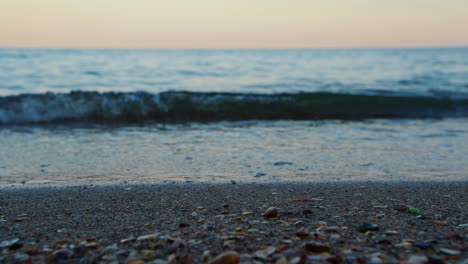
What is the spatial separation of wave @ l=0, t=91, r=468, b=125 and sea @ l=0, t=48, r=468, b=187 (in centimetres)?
3

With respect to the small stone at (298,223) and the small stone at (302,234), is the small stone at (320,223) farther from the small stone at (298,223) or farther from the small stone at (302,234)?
the small stone at (302,234)

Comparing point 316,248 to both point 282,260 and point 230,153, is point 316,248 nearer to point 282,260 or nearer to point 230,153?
point 282,260

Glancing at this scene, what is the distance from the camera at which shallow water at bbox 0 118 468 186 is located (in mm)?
4875

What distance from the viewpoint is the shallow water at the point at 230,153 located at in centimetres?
488

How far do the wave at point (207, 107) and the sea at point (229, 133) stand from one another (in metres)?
0.03

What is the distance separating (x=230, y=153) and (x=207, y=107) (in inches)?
218

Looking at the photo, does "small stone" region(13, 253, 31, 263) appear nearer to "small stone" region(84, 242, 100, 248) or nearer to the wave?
"small stone" region(84, 242, 100, 248)

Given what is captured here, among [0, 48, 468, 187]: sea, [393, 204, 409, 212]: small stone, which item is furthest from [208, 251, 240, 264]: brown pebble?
[0, 48, 468, 187]: sea

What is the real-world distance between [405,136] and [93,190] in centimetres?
574

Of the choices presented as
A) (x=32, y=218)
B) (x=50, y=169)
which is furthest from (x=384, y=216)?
(x=50, y=169)

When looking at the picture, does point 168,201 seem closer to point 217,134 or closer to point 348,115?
point 217,134

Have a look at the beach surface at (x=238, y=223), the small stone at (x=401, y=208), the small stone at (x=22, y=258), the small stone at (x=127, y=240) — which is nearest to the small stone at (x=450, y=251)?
the beach surface at (x=238, y=223)

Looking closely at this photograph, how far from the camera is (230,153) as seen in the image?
19.6ft

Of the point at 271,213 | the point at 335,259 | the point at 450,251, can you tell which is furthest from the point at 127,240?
the point at 450,251
